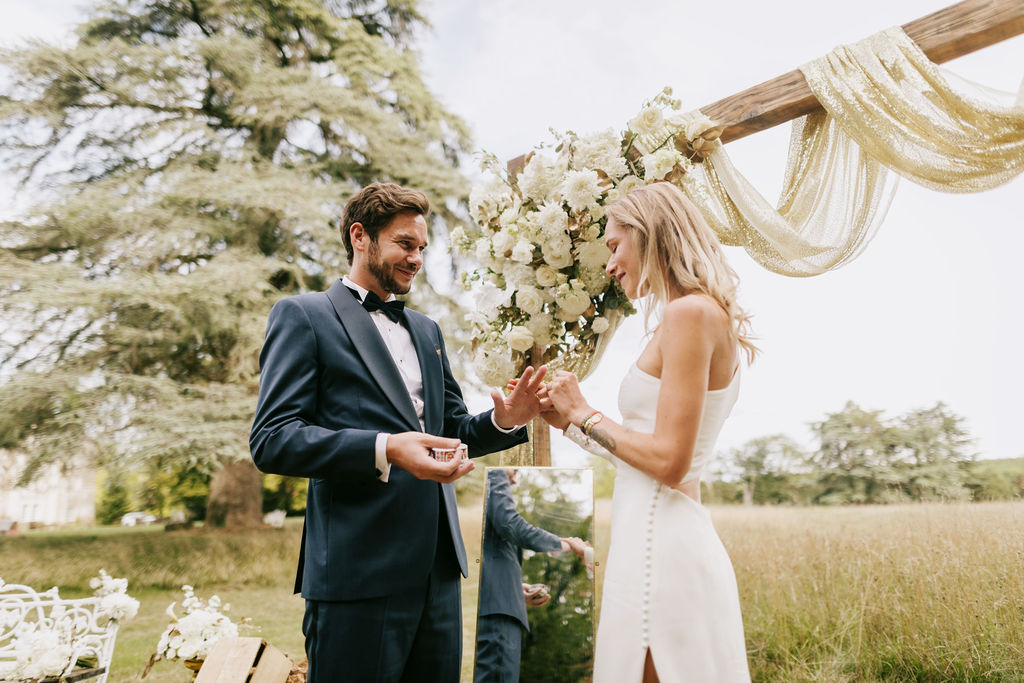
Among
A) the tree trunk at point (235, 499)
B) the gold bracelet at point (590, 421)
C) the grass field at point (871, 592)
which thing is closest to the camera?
the gold bracelet at point (590, 421)

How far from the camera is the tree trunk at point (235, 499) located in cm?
739

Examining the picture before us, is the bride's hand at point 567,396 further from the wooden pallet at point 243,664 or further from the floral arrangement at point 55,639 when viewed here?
the floral arrangement at point 55,639

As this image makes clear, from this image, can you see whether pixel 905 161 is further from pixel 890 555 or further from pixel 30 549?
pixel 30 549

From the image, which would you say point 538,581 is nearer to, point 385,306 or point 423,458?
point 423,458

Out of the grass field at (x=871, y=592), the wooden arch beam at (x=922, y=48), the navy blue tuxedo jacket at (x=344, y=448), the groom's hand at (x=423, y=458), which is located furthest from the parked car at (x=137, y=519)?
the wooden arch beam at (x=922, y=48)

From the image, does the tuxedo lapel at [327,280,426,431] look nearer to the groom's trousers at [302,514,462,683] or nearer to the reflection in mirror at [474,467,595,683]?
the groom's trousers at [302,514,462,683]

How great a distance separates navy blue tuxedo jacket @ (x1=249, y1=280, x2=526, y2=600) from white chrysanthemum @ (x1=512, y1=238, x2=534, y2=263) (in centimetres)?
72

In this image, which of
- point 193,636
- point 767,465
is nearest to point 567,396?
point 193,636

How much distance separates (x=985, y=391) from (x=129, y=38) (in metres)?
9.05

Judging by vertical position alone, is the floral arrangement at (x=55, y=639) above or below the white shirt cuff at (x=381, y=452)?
below

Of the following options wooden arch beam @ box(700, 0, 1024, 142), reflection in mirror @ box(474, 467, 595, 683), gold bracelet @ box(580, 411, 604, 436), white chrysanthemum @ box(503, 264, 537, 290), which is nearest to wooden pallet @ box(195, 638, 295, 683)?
reflection in mirror @ box(474, 467, 595, 683)

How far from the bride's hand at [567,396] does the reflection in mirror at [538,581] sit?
0.52 metres

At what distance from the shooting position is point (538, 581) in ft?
6.75

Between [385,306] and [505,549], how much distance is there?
35.2 inches
